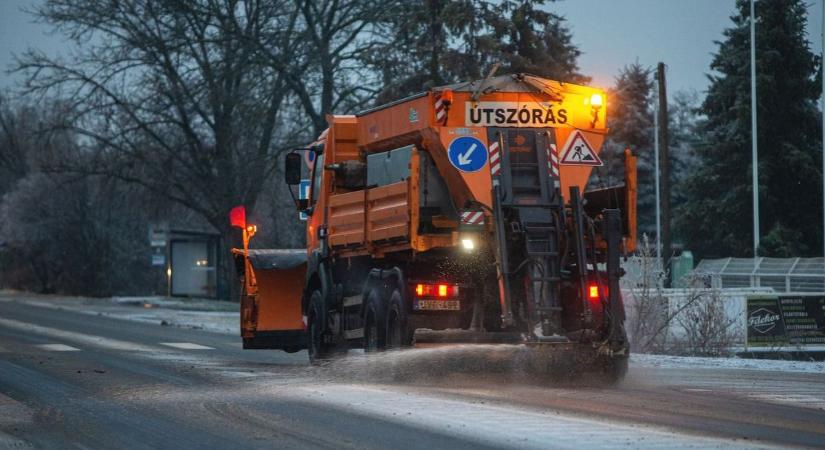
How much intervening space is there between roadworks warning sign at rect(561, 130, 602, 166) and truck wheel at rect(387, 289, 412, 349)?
2.49m

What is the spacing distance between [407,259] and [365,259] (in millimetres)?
1485

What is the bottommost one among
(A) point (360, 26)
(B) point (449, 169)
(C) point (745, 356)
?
(C) point (745, 356)

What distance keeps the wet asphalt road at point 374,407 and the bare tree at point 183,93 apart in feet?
71.6

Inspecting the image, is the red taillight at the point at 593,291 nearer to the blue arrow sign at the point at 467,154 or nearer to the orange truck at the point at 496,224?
the orange truck at the point at 496,224

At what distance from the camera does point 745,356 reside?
2273 cm

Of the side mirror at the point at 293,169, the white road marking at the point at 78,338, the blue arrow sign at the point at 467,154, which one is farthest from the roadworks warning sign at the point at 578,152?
the white road marking at the point at 78,338

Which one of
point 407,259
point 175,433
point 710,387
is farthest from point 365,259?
point 175,433

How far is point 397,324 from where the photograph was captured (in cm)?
1495

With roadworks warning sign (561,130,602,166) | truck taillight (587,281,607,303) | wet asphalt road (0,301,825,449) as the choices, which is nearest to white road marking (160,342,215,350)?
wet asphalt road (0,301,825,449)

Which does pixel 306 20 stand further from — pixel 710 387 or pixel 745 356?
pixel 710 387

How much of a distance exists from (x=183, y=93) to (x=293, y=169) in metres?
22.7

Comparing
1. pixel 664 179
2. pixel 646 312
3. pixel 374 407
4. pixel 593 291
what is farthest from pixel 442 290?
pixel 664 179

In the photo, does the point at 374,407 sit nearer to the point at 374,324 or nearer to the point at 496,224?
the point at 496,224

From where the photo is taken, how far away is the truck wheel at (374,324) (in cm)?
1546
